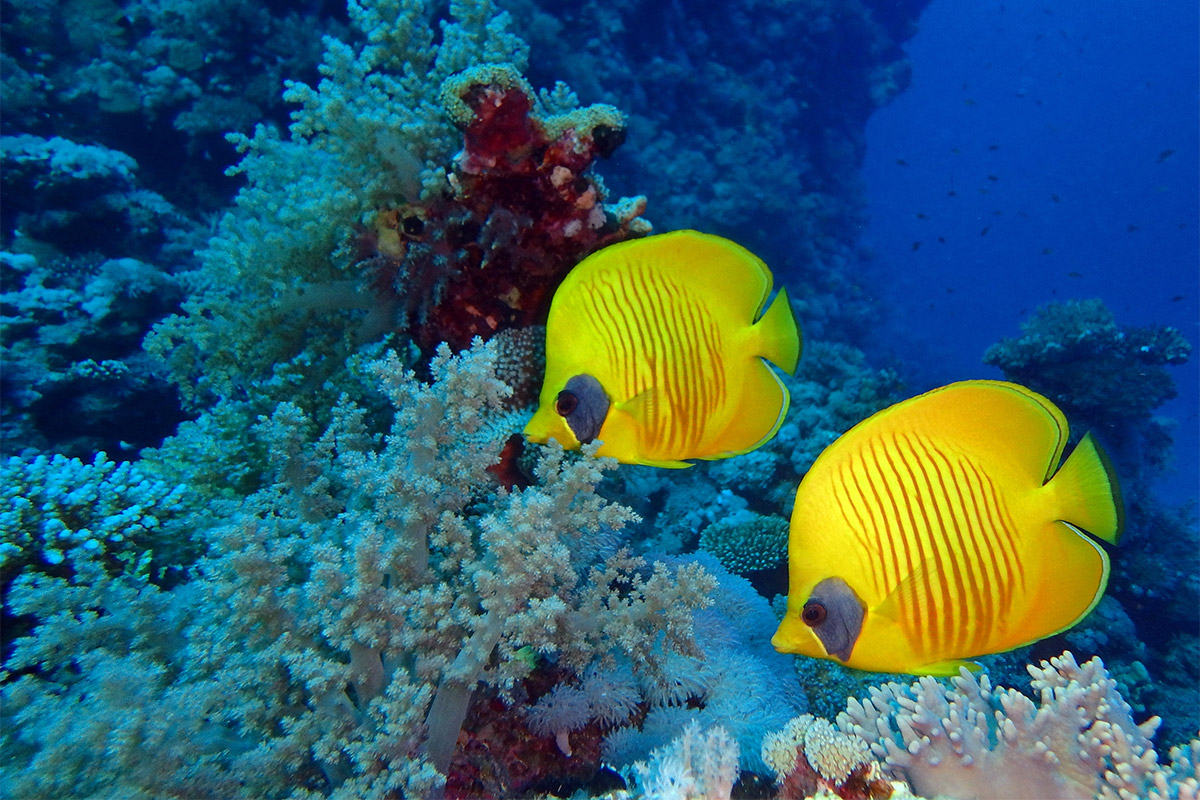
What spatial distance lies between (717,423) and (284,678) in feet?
4.87

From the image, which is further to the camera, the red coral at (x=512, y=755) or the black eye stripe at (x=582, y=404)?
the red coral at (x=512, y=755)

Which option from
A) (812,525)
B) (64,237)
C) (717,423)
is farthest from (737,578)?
(64,237)

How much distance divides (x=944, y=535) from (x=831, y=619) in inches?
12.5

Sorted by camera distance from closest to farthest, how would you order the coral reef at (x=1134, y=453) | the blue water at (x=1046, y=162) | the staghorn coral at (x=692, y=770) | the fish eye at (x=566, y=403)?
the staghorn coral at (x=692, y=770), the fish eye at (x=566, y=403), the coral reef at (x=1134, y=453), the blue water at (x=1046, y=162)

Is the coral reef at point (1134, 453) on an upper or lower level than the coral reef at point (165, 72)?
lower

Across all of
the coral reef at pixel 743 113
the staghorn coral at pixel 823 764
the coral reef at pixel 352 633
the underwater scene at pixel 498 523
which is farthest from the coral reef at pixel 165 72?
the staghorn coral at pixel 823 764

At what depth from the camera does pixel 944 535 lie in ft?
4.38

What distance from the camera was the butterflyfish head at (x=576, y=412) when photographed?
5.51 feet

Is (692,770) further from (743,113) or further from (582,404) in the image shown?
(743,113)

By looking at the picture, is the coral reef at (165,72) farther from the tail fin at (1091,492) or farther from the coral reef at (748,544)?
the tail fin at (1091,492)

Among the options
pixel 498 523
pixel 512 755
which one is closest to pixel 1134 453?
pixel 512 755

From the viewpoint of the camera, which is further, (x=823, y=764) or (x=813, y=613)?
(x=823, y=764)

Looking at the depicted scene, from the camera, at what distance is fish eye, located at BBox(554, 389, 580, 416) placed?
1.67m

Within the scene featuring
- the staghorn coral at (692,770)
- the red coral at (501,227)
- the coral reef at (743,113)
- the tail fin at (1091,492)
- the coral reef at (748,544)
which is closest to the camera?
the tail fin at (1091,492)
